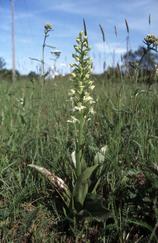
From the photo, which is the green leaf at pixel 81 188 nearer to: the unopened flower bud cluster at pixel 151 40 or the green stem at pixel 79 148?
the green stem at pixel 79 148

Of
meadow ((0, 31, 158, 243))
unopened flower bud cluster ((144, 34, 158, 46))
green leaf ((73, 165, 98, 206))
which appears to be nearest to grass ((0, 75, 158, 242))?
meadow ((0, 31, 158, 243))


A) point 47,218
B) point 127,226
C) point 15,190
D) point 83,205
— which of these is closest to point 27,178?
point 15,190

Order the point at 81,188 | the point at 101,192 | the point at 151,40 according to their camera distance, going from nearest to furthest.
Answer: the point at 81,188 → the point at 101,192 → the point at 151,40

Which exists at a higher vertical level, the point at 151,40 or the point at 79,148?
the point at 151,40

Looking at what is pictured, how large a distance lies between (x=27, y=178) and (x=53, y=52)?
2.03m

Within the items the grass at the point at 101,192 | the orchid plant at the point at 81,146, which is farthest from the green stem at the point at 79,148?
the grass at the point at 101,192

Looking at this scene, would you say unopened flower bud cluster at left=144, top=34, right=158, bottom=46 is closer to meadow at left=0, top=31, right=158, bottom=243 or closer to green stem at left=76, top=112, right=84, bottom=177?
meadow at left=0, top=31, right=158, bottom=243

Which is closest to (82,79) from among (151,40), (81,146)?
(81,146)

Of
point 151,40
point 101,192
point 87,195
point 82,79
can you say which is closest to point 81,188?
point 87,195

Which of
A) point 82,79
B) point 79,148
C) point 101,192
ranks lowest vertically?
point 101,192

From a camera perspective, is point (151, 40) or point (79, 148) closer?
point (79, 148)

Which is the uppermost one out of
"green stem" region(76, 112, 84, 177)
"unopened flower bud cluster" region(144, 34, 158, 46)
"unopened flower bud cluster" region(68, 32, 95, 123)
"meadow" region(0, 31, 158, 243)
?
"unopened flower bud cluster" region(144, 34, 158, 46)

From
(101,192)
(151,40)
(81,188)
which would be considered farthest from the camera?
(151,40)

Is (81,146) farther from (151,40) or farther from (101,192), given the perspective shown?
(151,40)
